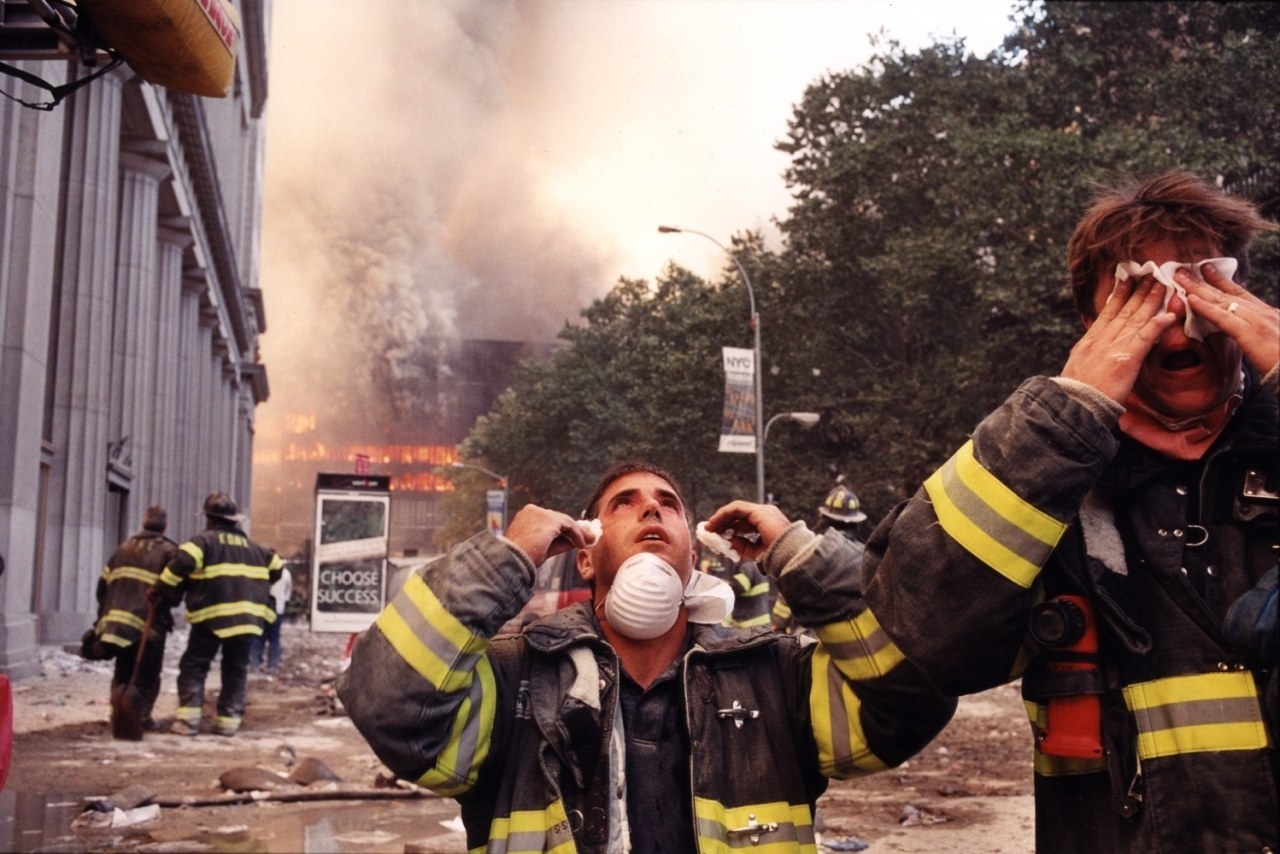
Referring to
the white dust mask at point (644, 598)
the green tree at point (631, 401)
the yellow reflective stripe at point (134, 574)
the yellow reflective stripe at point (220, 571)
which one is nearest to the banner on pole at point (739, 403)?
the green tree at point (631, 401)

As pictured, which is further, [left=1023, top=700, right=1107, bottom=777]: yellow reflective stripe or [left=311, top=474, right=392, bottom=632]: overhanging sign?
[left=311, top=474, right=392, bottom=632]: overhanging sign

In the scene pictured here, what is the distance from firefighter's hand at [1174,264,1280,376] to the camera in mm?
1911

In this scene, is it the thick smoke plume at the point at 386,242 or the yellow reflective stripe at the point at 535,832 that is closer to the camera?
the yellow reflective stripe at the point at 535,832

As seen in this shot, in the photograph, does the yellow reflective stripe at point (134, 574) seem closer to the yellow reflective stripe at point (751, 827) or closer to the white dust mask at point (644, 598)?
the white dust mask at point (644, 598)

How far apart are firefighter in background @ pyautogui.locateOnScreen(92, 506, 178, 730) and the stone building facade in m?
3.36

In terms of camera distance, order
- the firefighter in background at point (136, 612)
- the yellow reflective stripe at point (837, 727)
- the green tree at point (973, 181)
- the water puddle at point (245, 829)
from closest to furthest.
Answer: the yellow reflective stripe at point (837, 727), the water puddle at point (245, 829), the firefighter in background at point (136, 612), the green tree at point (973, 181)

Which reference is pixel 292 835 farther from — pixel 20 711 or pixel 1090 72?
pixel 1090 72

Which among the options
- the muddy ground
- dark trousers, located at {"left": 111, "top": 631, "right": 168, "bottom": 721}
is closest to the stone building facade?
dark trousers, located at {"left": 111, "top": 631, "right": 168, "bottom": 721}

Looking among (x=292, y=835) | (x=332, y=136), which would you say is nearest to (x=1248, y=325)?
(x=292, y=835)

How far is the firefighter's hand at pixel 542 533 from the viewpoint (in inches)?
103

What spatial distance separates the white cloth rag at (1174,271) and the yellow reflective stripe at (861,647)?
0.81m

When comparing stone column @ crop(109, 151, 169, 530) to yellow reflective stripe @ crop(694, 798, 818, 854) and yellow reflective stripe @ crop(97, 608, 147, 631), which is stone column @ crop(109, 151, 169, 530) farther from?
yellow reflective stripe @ crop(694, 798, 818, 854)

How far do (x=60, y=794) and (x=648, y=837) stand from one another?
6.89 metres

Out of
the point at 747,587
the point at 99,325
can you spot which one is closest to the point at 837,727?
the point at 747,587
